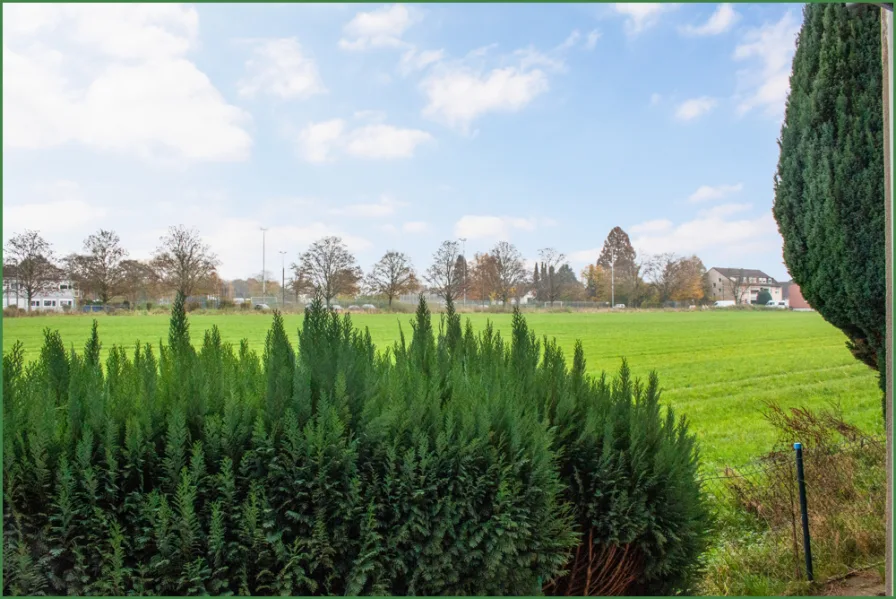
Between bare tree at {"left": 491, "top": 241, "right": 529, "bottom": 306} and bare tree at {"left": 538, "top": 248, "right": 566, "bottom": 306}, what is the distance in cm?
12

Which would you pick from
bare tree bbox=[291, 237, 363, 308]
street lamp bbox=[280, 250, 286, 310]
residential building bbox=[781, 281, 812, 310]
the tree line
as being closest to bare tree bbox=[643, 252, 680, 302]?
the tree line

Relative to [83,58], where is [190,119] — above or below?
below

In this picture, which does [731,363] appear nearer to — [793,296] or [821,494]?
[793,296]

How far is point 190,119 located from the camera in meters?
2.72

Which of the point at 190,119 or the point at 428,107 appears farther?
the point at 428,107

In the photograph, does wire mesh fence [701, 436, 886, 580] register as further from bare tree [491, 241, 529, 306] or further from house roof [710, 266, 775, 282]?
bare tree [491, 241, 529, 306]

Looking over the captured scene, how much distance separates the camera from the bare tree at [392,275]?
2910 millimetres

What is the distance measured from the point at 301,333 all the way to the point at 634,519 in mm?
1198

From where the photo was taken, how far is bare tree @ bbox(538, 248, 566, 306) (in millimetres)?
3213

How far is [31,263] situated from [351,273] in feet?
4.60

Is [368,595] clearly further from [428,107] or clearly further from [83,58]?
[83,58]

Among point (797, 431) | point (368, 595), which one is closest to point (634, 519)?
point (368, 595)

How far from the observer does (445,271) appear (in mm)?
2992

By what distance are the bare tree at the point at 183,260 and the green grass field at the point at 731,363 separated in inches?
64.8
